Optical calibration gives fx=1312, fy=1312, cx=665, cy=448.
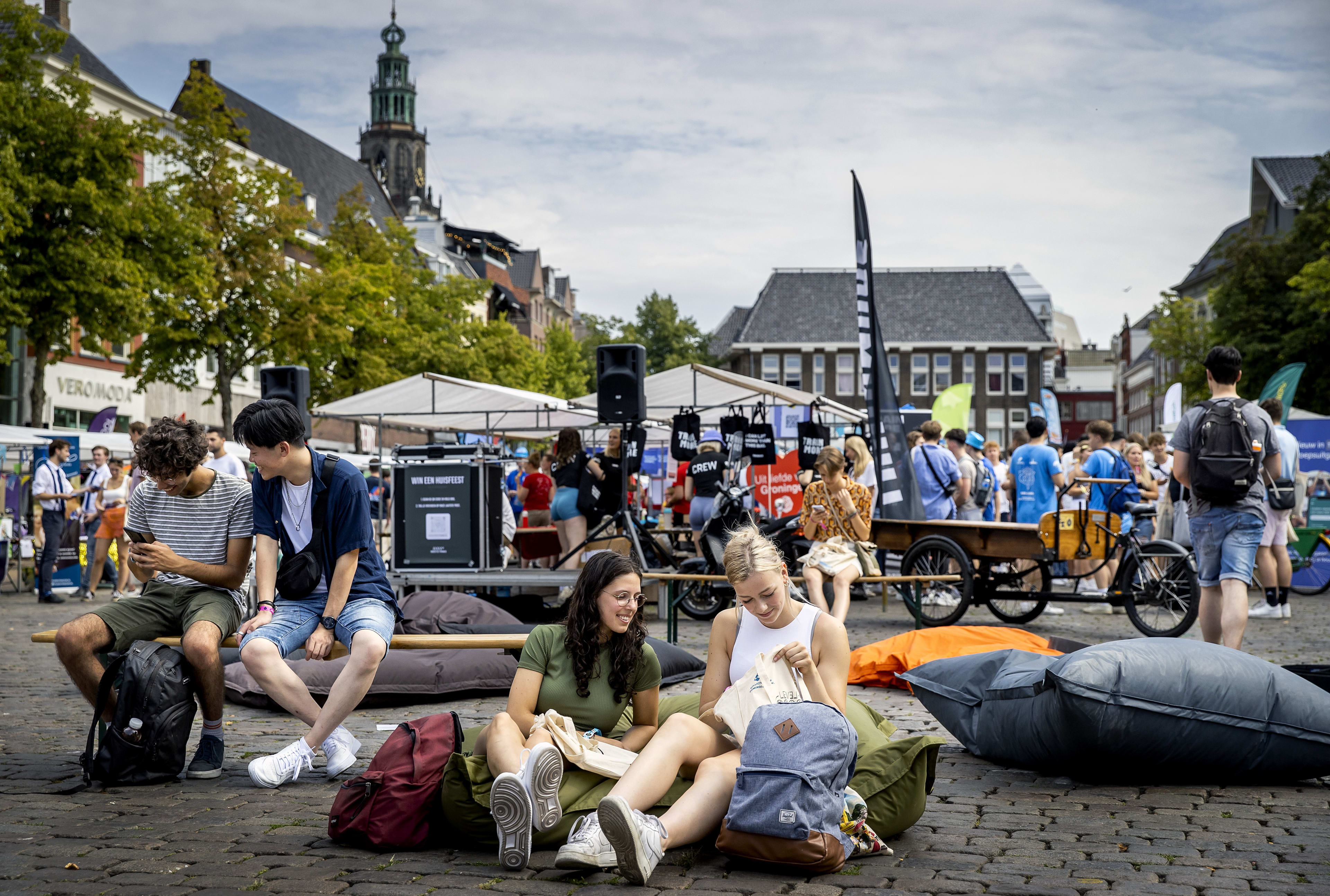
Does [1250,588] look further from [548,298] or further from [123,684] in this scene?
[548,298]

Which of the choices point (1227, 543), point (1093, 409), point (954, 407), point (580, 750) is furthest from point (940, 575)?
point (1093, 409)

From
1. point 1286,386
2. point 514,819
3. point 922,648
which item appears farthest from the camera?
point 1286,386

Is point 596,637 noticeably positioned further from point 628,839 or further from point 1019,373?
point 1019,373

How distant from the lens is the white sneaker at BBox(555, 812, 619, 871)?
4094 mm

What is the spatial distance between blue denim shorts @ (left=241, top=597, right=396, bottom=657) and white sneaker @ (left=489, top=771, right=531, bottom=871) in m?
1.51

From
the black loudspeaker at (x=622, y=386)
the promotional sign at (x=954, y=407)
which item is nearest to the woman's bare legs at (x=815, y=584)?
the black loudspeaker at (x=622, y=386)

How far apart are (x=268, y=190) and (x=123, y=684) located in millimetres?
27721

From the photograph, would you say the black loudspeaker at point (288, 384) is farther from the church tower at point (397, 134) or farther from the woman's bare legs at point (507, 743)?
the church tower at point (397, 134)

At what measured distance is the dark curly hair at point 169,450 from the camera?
5684 mm

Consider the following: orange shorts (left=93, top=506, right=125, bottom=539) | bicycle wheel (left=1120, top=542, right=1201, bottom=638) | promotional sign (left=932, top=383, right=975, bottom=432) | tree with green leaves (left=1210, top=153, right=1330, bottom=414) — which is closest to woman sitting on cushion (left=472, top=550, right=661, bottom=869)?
bicycle wheel (left=1120, top=542, right=1201, bottom=638)

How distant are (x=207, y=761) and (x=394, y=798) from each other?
167 centimetres

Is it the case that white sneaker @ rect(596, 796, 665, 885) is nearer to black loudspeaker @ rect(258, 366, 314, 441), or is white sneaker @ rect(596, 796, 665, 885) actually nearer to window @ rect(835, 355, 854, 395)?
black loudspeaker @ rect(258, 366, 314, 441)

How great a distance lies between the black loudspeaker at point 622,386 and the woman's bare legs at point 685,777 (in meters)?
9.34

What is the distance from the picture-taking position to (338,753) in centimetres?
578
